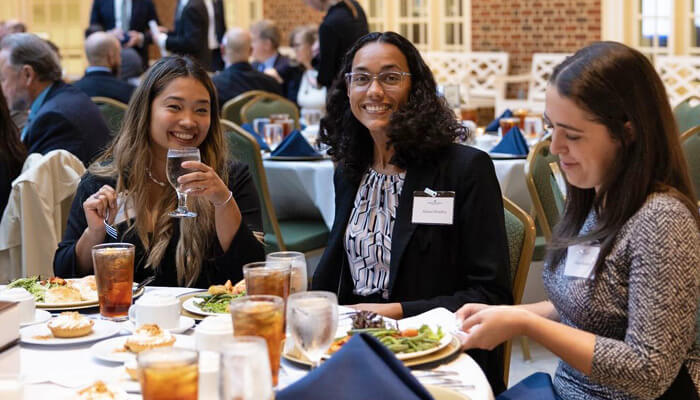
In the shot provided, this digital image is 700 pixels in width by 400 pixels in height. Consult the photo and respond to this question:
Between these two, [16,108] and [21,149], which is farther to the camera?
[16,108]

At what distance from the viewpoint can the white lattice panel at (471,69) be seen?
11.0 meters

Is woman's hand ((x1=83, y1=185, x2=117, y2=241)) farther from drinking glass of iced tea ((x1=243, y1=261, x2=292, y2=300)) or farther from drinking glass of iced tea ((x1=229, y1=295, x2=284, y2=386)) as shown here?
drinking glass of iced tea ((x1=229, y1=295, x2=284, y2=386))

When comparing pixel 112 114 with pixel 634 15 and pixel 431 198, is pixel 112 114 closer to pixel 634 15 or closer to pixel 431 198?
pixel 431 198

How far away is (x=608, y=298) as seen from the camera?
174 centimetres

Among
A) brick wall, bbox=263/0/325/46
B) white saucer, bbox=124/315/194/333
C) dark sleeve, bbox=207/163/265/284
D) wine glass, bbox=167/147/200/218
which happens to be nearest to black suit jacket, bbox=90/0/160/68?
brick wall, bbox=263/0/325/46

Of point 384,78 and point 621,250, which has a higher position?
point 384,78

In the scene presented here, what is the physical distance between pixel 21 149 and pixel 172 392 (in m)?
2.81

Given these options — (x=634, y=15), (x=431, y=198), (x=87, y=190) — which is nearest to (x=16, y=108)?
(x=87, y=190)

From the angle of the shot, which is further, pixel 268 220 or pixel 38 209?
pixel 268 220

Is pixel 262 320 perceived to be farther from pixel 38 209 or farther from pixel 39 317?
pixel 38 209

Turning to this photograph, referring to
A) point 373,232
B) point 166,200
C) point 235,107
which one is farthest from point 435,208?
point 235,107

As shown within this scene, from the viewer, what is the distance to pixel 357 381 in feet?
4.40

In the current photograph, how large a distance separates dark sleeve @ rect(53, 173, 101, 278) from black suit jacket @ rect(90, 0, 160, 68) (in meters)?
6.72

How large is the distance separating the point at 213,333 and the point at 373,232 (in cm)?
101
